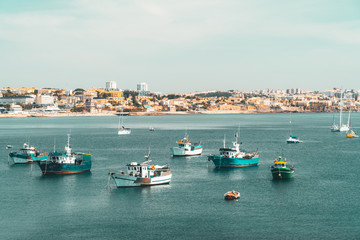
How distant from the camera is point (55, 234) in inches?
1155

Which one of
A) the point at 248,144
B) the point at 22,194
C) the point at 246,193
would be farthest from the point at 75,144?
the point at 246,193

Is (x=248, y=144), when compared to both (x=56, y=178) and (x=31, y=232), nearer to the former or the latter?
(x=56, y=178)

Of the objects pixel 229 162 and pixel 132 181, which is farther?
pixel 229 162

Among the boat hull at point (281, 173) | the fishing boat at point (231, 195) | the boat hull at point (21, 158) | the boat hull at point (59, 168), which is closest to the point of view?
the fishing boat at point (231, 195)

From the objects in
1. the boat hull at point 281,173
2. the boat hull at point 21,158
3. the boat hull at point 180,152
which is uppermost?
the boat hull at point 281,173

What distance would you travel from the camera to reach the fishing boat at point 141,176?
42531 millimetres

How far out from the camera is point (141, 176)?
142 ft

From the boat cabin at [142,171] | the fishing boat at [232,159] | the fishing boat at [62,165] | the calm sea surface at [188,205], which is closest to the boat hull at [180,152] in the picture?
the calm sea surface at [188,205]

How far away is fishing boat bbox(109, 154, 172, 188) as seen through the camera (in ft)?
140

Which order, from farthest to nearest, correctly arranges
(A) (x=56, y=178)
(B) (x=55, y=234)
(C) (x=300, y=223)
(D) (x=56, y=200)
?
(A) (x=56, y=178)
(D) (x=56, y=200)
(C) (x=300, y=223)
(B) (x=55, y=234)

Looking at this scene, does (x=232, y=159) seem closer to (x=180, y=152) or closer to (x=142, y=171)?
(x=180, y=152)

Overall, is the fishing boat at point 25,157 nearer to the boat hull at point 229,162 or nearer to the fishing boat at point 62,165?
the fishing boat at point 62,165

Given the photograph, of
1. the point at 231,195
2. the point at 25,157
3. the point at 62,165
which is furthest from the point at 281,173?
the point at 25,157

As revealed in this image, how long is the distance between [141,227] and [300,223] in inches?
410
